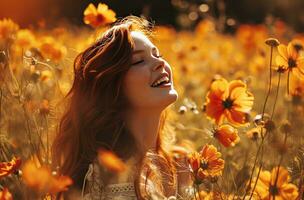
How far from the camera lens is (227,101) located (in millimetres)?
1861

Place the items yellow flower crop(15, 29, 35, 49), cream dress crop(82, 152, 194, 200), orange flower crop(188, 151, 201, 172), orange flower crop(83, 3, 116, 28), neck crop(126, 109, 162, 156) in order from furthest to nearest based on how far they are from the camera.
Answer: yellow flower crop(15, 29, 35, 49) → orange flower crop(83, 3, 116, 28) → neck crop(126, 109, 162, 156) → cream dress crop(82, 152, 194, 200) → orange flower crop(188, 151, 201, 172)

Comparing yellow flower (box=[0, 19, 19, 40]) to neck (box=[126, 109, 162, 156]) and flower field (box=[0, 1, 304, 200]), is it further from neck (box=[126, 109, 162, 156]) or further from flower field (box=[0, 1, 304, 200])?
neck (box=[126, 109, 162, 156])

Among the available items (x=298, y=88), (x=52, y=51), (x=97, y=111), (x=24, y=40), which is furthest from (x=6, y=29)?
(x=298, y=88)

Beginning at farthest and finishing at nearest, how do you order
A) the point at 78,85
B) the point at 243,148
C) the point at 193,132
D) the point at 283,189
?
the point at 193,132 → the point at 243,148 → the point at 78,85 → the point at 283,189

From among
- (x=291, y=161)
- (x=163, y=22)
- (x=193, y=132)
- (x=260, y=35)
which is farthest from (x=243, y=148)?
(x=163, y=22)

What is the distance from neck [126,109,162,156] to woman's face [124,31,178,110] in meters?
0.03

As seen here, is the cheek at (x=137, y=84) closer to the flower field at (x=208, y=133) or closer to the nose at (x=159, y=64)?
the nose at (x=159, y=64)

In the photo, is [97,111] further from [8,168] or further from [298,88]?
[298,88]

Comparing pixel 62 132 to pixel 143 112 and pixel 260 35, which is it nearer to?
pixel 143 112

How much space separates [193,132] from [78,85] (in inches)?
38.4

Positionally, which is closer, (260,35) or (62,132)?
(62,132)

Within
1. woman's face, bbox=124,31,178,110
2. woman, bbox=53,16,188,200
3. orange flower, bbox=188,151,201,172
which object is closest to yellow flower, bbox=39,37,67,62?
woman, bbox=53,16,188,200

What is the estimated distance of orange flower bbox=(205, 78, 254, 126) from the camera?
1846 millimetres

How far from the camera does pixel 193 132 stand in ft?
9.12
